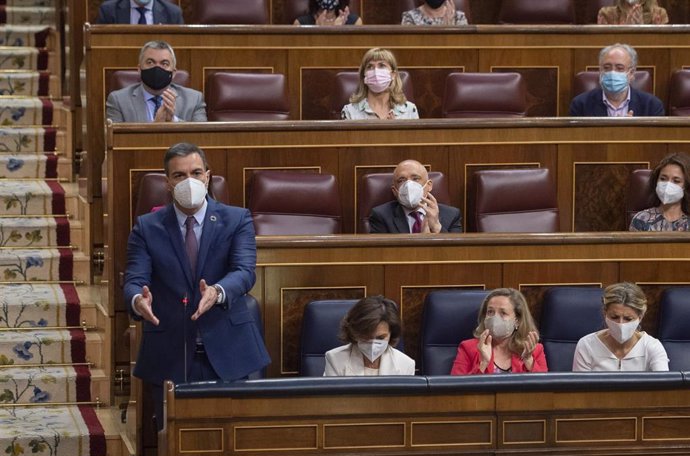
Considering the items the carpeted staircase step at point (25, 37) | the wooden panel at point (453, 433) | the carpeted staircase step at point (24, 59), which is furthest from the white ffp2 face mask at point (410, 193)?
the carpeted staircase step at point (25, 37)

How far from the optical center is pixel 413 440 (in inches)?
89.9

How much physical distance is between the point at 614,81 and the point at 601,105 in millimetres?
74

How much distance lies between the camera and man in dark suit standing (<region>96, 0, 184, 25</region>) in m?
4.02

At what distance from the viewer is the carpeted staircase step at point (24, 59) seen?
170 inches

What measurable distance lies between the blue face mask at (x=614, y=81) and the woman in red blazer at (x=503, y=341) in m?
1.13

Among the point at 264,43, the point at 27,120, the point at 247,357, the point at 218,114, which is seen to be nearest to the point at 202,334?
the point at 247,357

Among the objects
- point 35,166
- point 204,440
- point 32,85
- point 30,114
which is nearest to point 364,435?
point 204,440

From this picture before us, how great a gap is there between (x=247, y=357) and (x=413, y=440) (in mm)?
365

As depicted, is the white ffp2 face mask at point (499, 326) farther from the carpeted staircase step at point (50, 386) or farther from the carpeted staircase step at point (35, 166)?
the carpeted staircase step at point (35, 166)

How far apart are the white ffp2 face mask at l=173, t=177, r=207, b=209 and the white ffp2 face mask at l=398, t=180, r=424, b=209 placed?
656 mm

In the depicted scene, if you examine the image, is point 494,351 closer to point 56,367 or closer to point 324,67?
point 56,367

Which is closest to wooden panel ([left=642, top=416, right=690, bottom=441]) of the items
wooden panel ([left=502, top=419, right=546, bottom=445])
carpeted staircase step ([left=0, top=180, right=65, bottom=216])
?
wooden panel ([left=502, top=419, right=546, bottom=445])

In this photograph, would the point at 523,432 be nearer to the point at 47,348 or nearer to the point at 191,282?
the point at 191,282

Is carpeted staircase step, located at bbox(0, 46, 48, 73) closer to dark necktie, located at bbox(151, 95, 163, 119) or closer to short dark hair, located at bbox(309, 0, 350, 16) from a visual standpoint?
short dark hair, located at bbox(309, 0, 350, 16)
